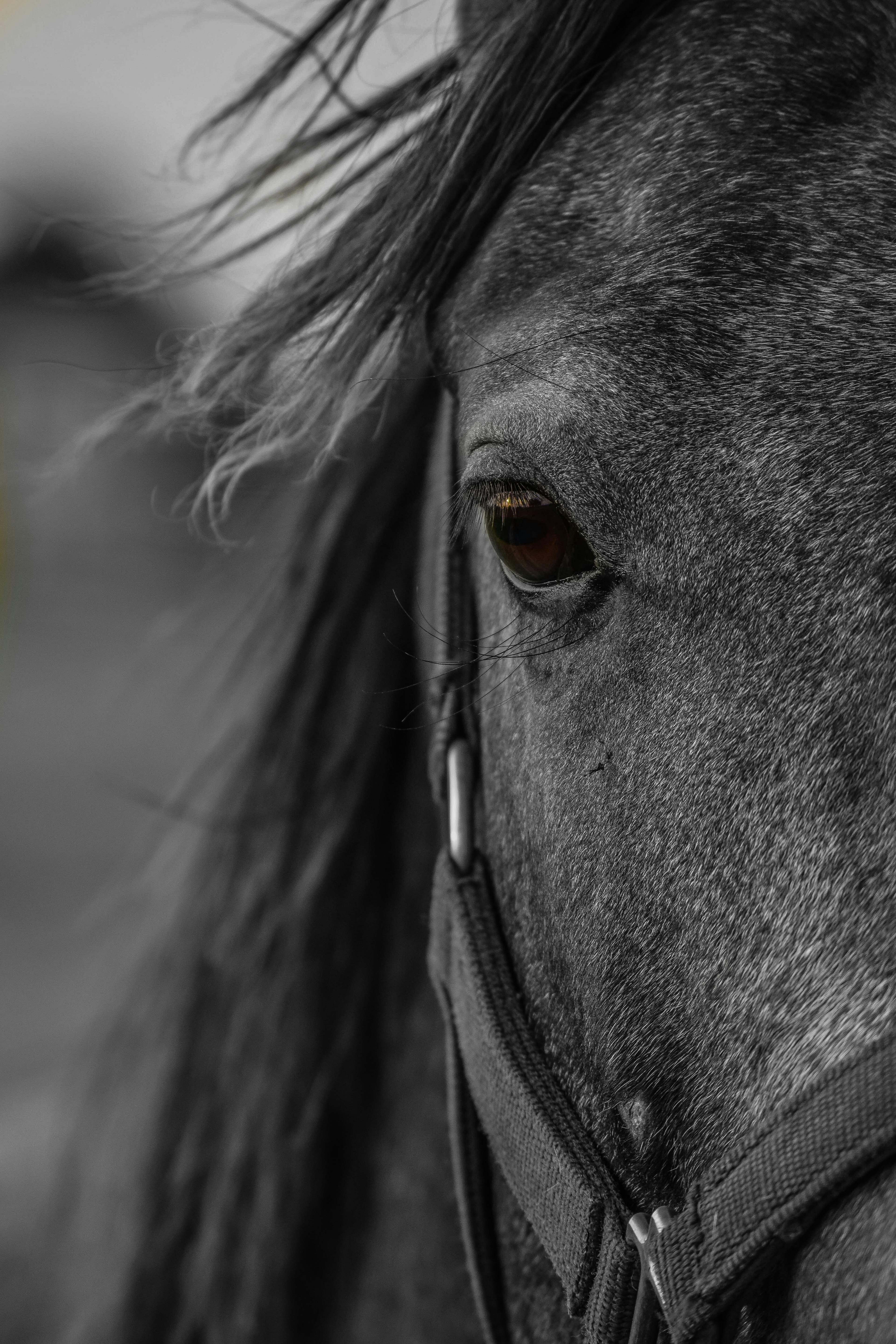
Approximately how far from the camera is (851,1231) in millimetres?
612

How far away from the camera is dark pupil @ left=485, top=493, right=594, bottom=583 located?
79 cm

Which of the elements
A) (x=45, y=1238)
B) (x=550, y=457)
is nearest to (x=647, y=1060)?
(x=550, y=457)

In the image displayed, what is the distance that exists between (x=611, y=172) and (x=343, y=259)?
0.80ft

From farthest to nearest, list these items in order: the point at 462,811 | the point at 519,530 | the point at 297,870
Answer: the point at 297,870
the point at 462,811
the point at 519,530

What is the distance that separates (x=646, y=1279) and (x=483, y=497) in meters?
0.51

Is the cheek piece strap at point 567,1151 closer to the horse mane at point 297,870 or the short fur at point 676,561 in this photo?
the short fur at point 676,561

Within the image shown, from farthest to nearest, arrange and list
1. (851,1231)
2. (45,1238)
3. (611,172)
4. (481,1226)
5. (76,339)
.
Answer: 1. (76,339)
2. (45,1238)
3. (481,1226)
4. (611,172)
5. (851,1231)

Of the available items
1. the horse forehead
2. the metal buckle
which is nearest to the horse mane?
the horse forehead

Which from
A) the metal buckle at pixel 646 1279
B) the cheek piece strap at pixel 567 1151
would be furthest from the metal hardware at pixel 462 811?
the metal buckle at pixel 646 1279

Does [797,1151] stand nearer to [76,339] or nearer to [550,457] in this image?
[550,457]

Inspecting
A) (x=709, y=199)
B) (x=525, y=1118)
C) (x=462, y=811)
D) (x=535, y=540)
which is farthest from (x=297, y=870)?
(x=709, y=199)

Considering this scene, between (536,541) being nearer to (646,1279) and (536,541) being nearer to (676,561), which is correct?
(676,561)

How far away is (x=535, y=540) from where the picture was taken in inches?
31.7

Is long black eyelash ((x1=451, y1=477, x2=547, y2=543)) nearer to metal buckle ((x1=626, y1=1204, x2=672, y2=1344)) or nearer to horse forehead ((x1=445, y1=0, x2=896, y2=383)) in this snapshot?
horse forehead ((x1=445, y1=0, x2=896, y2=383))
